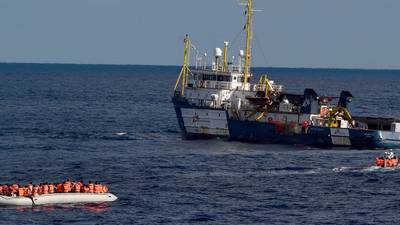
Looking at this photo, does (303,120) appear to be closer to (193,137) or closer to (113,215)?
(193,137)

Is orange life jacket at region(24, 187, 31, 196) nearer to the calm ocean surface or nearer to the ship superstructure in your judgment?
the calm ocean surface

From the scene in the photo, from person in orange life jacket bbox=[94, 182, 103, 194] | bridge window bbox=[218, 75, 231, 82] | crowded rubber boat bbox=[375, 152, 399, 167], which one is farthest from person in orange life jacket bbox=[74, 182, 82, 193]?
bridge window bbox=[218, 75, 231, 82]

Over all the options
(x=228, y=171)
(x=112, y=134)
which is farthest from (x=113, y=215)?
(x=112, y=134)

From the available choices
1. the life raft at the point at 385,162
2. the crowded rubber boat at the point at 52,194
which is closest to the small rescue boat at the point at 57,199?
the crowded rubber boat at the point at 52,194

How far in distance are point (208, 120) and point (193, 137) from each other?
3099 millimetres

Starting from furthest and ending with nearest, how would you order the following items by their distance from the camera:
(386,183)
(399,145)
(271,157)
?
1. (399,145)
2. (271,157)
3. (386,183)

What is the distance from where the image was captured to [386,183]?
338ft

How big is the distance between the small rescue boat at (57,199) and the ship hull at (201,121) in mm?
47242

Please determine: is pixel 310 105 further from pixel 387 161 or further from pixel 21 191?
pixel 21 191

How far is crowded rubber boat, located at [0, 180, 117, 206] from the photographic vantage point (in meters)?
87.0

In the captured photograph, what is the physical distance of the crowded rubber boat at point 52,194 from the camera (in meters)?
87.0

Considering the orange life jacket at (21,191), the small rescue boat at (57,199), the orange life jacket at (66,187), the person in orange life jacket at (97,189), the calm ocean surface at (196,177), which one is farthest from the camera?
the person in orange life jacket at (97,189)

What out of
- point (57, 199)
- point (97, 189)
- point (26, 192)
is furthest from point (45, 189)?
point (97, 189)

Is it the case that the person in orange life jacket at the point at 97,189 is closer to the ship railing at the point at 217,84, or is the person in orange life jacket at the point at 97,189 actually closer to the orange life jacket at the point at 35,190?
the orange life jacket at the point at 35,190
